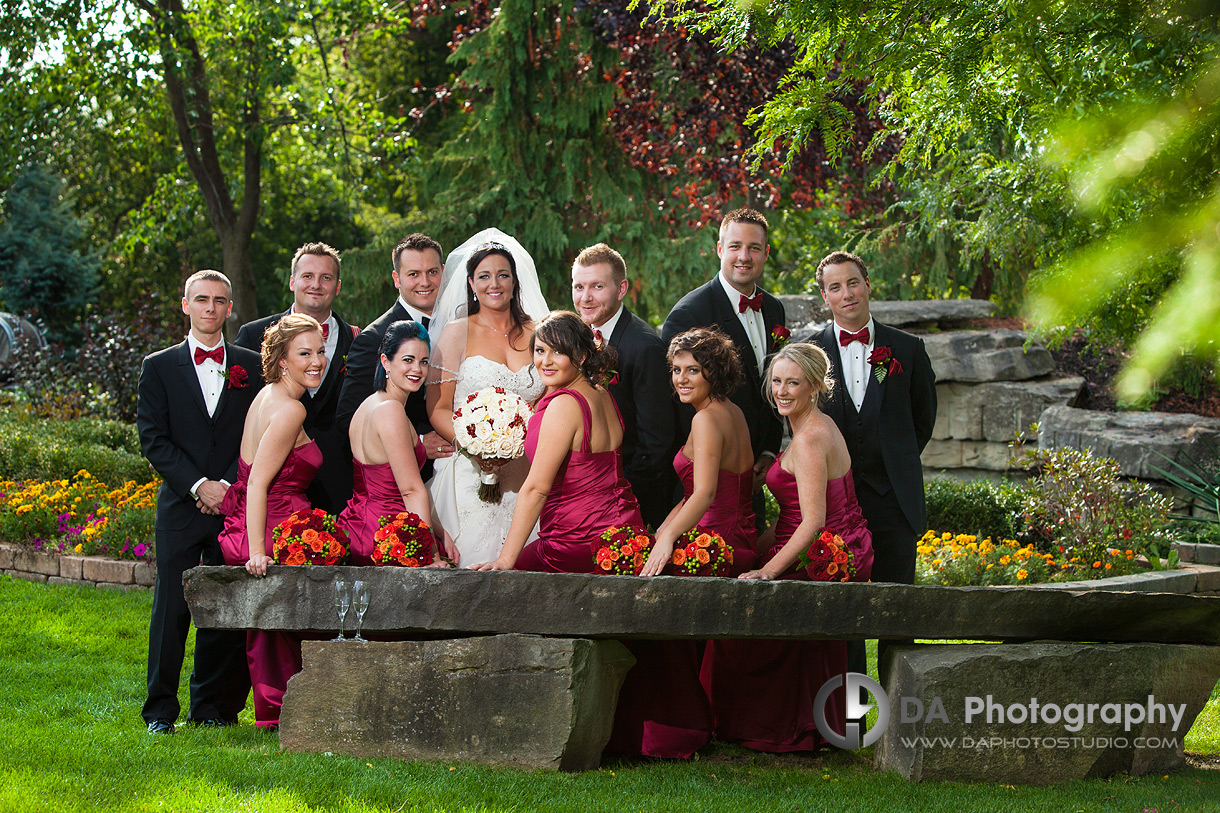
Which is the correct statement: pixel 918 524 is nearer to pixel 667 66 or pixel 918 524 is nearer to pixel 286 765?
pixel 286 765

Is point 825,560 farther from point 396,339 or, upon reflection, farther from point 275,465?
point 275,465

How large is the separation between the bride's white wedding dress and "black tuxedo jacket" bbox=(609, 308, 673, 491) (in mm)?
470

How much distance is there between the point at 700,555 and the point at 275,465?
2.15 metres

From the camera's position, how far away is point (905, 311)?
41.9 ft

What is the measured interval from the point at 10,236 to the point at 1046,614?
23.7m

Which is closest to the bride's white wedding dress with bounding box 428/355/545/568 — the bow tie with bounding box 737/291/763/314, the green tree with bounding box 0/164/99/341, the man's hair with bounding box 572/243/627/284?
the man's hair with bounding box 572/243/627/284

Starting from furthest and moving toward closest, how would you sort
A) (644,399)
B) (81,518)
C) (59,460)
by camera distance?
(59,460)
(81,518)
(644,399)

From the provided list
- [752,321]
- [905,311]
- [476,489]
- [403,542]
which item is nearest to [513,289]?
[476,489]

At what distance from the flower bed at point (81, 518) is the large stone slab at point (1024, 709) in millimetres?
6354

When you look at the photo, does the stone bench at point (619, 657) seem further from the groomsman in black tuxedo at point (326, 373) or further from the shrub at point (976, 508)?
the shrub at point (976, 508)

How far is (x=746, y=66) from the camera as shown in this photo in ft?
39.9

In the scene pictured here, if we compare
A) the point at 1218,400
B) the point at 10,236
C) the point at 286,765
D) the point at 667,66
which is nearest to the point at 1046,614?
the point at 286,765

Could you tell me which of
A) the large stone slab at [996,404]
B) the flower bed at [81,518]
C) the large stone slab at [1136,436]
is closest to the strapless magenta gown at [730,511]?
the flower bed at [81,518]

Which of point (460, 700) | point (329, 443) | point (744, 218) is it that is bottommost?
point (460, 700)
